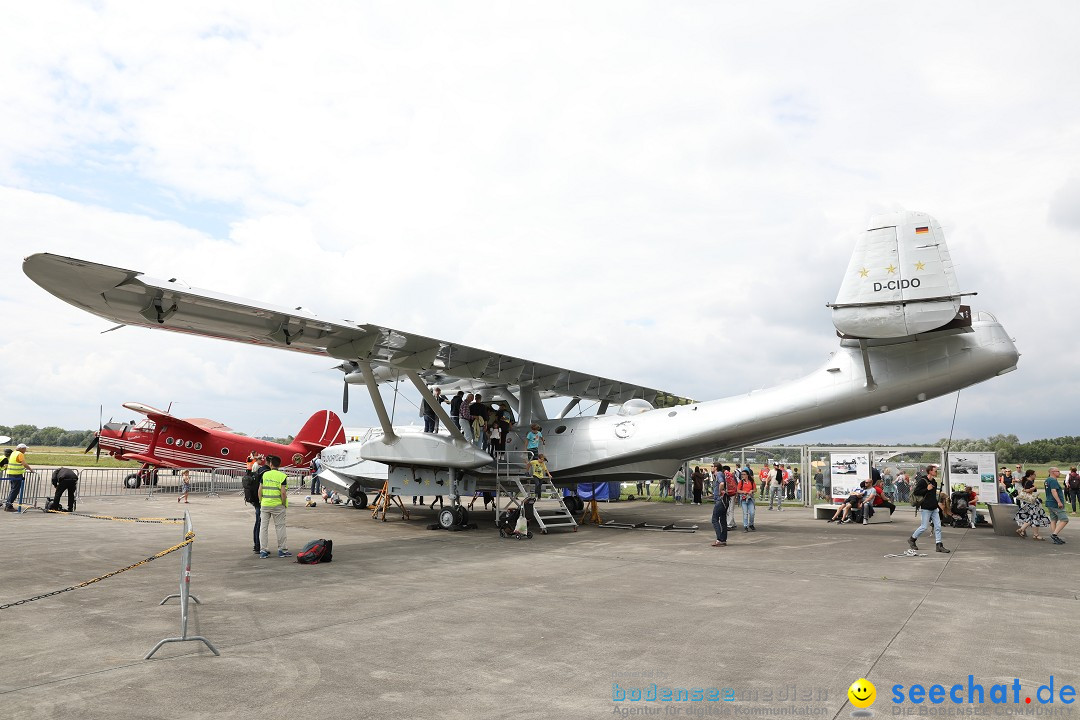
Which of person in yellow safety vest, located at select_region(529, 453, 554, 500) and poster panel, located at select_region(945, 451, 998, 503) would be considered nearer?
person in yellow safety vest, located at select_region(529, 453, 554, 500)

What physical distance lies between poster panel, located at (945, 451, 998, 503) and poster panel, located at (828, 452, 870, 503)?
7.83 feet

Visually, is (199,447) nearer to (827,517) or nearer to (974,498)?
(827,517)

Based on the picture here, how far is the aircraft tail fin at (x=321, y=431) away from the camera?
104ft

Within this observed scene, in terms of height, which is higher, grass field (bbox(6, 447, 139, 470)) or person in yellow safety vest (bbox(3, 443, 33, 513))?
person in yellow safety vest (bbox(3, 443, 33, 513))

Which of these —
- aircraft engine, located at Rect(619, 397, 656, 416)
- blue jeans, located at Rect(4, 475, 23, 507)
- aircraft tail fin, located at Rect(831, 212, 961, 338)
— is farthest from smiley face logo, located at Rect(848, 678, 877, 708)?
blue jeans, located at Rect(4, 475, 23, 507)

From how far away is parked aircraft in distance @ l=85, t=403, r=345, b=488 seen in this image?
29.9m

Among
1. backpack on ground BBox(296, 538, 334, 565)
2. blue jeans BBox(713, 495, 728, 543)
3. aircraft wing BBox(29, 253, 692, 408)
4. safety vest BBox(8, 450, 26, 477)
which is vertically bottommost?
backpack on ground BBox(296, 538, 334, 565)

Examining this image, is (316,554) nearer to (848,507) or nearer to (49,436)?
(848,507)

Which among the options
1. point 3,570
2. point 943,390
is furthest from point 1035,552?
point 3,570

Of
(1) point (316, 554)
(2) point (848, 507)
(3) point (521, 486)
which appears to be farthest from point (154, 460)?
(2) point (848, 507)

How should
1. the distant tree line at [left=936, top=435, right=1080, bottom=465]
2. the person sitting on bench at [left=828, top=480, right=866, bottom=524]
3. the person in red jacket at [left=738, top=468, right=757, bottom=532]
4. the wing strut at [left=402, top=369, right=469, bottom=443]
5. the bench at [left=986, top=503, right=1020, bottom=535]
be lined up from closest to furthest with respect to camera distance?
the bench at [left=986, top=503, right=1020, bottom=535]
the wing strut at [left=402, top=369, right=469, bottom=443]
the person in red jacket at [left=738, top=468, right=757, bottom=532]
the person sitting on bench at [left=828, top=480, right=866, bottom=524]
the distant tree line at [left=936, top=435, right=1080, bottom=465]

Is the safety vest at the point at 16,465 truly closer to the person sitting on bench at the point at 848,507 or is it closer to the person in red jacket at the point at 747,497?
the person in red jacket at the point at 747,497

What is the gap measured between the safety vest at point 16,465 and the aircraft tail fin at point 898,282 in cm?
2104

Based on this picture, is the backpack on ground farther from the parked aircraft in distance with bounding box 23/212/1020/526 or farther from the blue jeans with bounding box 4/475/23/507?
the blue jeans with bounding box 4/475/23/507
